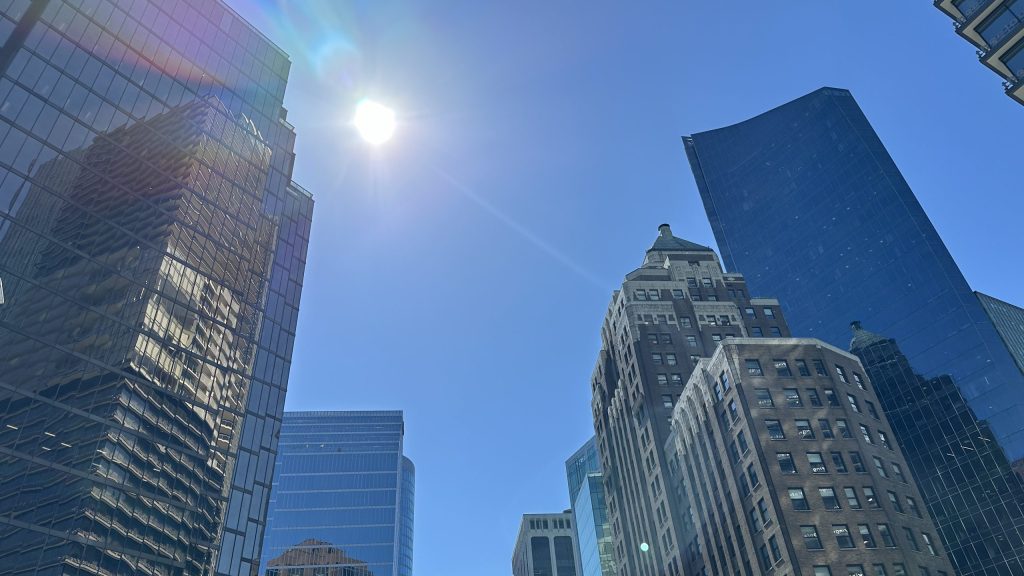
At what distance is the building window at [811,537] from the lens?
6272cm

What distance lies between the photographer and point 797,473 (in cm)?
6675

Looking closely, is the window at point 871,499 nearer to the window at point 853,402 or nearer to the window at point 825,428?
the window at point 825,428

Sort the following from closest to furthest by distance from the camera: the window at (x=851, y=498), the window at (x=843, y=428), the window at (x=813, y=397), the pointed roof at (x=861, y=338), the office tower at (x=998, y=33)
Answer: the office tower at (x=998, y=33) < the window at (x=851, y=498) < the window at (x=843, y=428) < the window at (x=813, y=397) < the pointed roof at (x=861, y=338)

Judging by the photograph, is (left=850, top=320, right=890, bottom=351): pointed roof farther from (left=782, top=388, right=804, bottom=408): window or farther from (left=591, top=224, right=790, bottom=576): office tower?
(left=782, top=388, right=804, bottom=408): window

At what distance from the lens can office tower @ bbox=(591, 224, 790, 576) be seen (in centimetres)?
9494

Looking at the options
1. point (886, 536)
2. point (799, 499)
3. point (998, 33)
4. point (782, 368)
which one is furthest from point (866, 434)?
point (998, 33)

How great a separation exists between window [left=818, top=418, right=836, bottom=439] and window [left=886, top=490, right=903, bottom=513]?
6692 mm

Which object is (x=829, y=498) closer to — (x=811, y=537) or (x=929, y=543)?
(x=811, y=537)

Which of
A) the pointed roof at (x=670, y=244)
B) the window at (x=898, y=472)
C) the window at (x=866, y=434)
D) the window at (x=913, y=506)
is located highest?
the pointed roof at (x=670, y=244)

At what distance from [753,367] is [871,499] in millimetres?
15843

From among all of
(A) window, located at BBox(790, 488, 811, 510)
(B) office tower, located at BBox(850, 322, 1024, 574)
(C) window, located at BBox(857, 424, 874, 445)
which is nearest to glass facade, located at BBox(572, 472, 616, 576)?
(B) office tower, located at BBox(850, 322, 1024, 574)

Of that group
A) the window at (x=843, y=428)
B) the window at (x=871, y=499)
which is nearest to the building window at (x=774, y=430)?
the window at (x=843, y=428)

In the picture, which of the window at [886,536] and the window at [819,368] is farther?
the window at [819,368]

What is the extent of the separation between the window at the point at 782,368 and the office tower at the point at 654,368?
2099 centimetres
